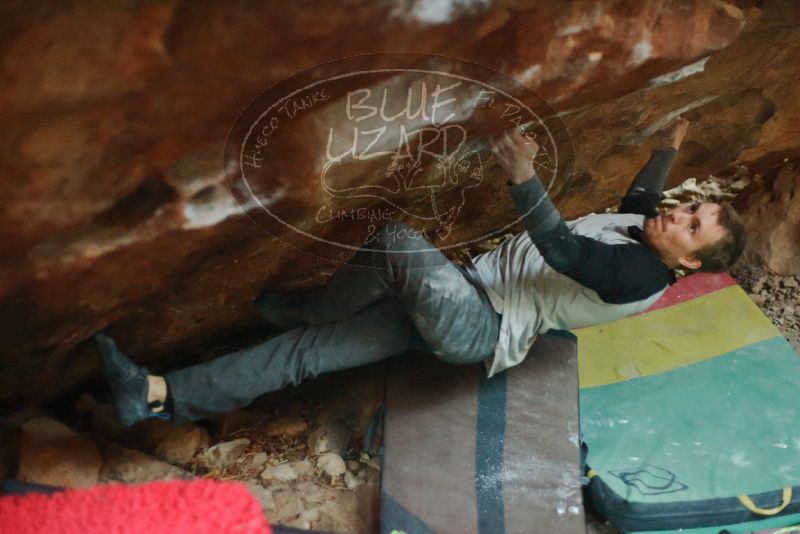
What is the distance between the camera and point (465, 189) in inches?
86.6

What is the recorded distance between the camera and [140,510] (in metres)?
1.83

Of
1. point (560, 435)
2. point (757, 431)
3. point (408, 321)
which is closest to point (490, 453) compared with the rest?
point (560, 435)

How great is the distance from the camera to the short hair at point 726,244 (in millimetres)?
2025

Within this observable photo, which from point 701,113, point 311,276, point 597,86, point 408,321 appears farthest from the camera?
point 701,113

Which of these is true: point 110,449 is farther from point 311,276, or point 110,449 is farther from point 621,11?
point 621,11

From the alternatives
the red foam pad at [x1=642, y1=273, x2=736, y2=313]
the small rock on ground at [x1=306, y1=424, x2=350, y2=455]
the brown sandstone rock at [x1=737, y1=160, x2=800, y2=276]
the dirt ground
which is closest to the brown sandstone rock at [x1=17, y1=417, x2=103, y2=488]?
the dirt ground

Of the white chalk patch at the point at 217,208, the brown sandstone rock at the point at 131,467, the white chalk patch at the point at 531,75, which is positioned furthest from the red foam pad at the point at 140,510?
the white chalk patch at the point at 531,75

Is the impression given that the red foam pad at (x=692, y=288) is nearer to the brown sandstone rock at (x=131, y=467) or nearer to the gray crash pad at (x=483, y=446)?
the gray crash pad at (x=483, y=446)

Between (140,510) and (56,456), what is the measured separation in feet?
1.01

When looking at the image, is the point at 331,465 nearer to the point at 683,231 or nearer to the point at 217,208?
the point at 217,208

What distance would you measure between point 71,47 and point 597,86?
1.16m

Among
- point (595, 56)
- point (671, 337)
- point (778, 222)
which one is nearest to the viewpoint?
point (595, 56)

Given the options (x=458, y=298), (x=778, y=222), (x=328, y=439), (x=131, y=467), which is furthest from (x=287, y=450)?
(x=778, y=222)

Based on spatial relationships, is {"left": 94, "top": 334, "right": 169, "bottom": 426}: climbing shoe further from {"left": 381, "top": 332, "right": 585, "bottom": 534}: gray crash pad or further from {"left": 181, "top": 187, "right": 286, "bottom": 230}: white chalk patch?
{"left": 381, "top": 332, "right": 585, "bottom": 534}: gray crash pad
